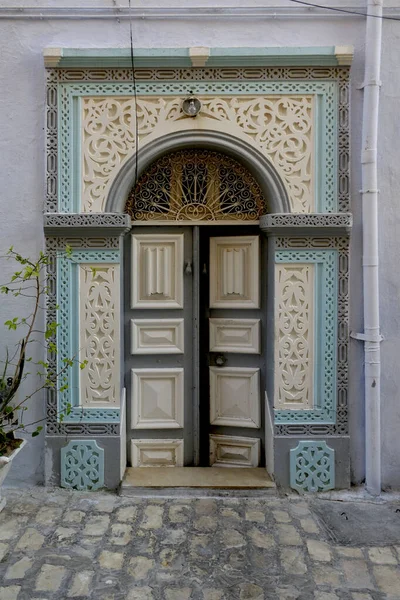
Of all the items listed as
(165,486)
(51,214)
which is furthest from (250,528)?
(51,214)

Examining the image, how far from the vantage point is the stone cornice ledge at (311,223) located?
164 inches

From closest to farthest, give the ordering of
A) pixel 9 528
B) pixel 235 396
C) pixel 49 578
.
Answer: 1. pixel 49 578
2. pixel 9 528
3. pixel 235 396

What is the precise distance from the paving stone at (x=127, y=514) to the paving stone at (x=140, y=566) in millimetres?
463

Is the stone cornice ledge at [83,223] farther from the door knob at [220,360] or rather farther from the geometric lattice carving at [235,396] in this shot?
the geometric lattice carving at [235,396]

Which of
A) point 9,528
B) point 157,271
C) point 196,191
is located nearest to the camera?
point 9,528

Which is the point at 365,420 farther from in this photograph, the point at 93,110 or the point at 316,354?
the point at 93,110

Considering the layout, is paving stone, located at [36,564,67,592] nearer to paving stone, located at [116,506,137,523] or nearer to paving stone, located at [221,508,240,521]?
paving stone, located at [116,506,137,523]

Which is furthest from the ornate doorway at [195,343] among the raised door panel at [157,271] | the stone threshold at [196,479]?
the stone threshold at [196,479]

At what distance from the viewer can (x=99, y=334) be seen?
4266 millimetres

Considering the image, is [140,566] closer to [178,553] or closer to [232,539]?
[178,553]

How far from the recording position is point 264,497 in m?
4.15

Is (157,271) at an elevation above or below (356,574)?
above

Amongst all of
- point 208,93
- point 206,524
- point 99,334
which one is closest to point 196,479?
point 206,524

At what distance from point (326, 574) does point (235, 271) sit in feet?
7.25
